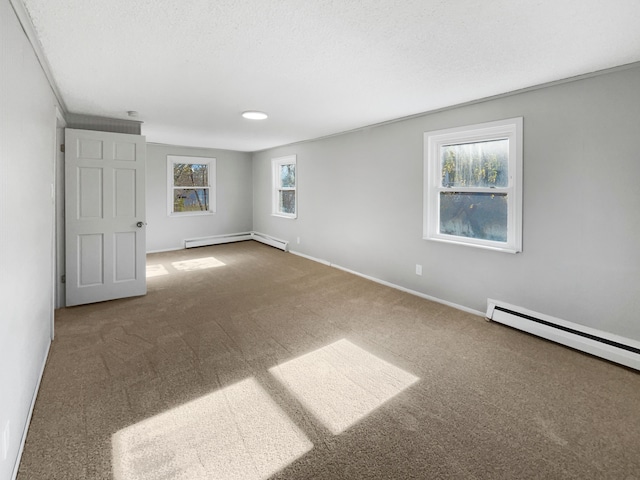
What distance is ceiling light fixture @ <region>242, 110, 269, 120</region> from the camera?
150 inches

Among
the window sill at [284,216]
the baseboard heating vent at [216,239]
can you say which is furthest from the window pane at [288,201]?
the baseboard heating vent at [216,239]

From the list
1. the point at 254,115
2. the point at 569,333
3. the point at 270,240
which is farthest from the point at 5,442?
the point at 270,240

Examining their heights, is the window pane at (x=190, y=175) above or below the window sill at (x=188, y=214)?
above

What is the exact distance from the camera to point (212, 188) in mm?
7316

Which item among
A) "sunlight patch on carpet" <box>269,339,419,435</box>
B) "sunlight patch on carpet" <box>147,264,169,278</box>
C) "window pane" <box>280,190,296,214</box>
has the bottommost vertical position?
"sunlight patch on carpet" <box>269,339,419,435</box>

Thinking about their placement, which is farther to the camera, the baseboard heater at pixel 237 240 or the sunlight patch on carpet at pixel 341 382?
the baseboard heater at pixel 237 240

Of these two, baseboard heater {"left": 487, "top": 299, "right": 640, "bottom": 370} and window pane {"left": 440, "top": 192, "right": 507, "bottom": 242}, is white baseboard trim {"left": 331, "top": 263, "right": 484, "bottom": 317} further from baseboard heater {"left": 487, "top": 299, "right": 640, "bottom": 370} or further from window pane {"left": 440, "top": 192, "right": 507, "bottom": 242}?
window pane {"left": 440, "top": 192, "right": 507, "bottom": 242}

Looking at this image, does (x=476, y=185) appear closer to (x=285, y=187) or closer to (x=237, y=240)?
(x=285, y=187)

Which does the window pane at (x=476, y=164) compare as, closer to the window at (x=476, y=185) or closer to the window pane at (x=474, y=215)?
the window at (x=476, y=185)

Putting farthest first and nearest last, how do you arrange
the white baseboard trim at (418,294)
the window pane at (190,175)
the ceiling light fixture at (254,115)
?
A: the window pane at (190,175)
the ceiling light fixture at (254,115)
the white baseboard trim at (418,294)

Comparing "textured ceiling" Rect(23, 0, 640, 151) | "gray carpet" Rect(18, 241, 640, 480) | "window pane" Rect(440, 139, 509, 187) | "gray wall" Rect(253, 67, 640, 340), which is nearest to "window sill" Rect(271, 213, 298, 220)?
"gray wall" Rect(253, 67, 640, 340)

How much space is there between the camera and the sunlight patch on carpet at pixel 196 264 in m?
5.42

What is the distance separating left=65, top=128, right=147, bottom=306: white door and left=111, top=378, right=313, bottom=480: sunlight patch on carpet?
2.63 m

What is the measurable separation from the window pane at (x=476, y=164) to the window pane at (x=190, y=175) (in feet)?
17.6
